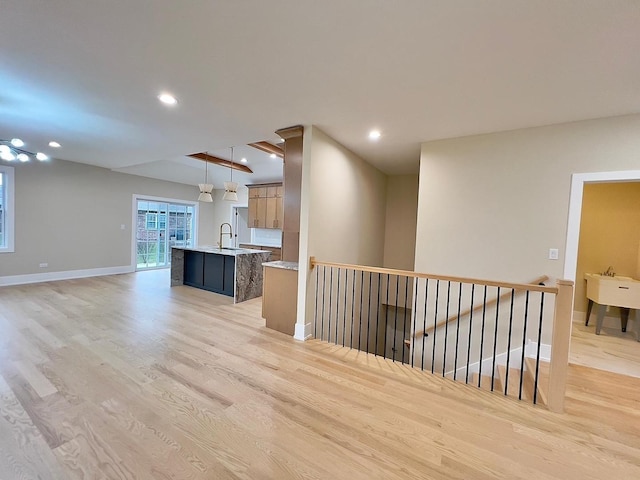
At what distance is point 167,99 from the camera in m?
2.59

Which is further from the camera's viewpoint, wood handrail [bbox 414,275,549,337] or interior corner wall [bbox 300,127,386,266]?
interior corner wall [bbox 300,127,386,266]

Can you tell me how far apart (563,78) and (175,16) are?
2763 mm

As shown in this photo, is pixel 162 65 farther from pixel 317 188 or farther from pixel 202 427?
pixel 202 427

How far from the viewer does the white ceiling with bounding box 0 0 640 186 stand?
148 cm

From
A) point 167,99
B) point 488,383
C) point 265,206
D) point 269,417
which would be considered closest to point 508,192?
point 488,383

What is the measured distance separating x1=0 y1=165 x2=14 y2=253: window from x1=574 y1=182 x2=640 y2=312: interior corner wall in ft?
33.1

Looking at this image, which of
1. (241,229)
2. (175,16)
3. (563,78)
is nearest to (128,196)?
(241,229)

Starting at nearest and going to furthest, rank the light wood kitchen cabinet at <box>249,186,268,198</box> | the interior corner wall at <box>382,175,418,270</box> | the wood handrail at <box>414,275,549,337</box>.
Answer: the wood handrail at <box>414,275,549,337</box>
the interior corner wall at <box>382,175,418,270</box>
the light wood kitchen cabinet at <box>249,186,268,198</box>

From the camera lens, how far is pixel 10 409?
180cm

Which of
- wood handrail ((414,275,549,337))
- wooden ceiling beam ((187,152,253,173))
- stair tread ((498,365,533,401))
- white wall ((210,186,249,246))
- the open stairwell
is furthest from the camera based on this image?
white wall ((210,186,249,246))

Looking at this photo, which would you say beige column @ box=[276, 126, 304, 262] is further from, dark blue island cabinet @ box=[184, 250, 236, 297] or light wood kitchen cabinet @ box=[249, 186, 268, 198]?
light wood kitchen cabinet @ box=[249, 186, 268, 198]

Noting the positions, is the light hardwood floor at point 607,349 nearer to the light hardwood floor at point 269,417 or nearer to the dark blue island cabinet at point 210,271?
the light hardwood floor at point 269,417

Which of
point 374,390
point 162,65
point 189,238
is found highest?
point 162,65

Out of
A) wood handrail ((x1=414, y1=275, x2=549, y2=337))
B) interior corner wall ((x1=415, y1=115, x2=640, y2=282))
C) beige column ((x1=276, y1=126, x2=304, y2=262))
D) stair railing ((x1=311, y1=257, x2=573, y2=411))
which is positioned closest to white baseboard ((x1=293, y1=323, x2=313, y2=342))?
stair railing ((x1=311, y1=257, x2=573, y2=411))
